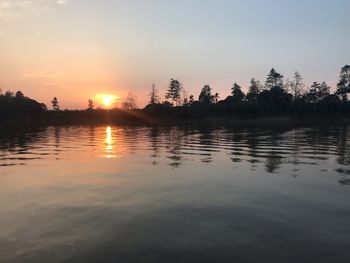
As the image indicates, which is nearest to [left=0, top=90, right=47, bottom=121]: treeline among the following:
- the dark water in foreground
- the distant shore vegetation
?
the distant shore vegetation

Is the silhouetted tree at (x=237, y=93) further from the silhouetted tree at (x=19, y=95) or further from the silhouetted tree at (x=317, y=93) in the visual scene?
the silhouetted tree at (x=19, y=95)

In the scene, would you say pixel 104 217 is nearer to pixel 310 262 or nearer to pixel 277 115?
pixel 310 262

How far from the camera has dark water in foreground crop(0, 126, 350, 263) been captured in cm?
1093

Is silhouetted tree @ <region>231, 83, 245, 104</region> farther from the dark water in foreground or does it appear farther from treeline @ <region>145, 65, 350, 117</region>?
the dark water in foreground

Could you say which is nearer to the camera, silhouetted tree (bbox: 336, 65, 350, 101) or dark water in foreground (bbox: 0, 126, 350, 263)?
dark water in foreground (bbox: 0, 126, 350, 263)

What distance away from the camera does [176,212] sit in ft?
49.9

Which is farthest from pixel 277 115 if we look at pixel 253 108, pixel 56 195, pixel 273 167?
pixel 56 195

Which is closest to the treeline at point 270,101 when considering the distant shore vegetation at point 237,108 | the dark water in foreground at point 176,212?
the distant shore vegetation at point 237,108

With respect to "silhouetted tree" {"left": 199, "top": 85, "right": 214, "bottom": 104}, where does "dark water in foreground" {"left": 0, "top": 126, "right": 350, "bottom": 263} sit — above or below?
below

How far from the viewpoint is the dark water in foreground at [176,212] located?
1093 centimetres

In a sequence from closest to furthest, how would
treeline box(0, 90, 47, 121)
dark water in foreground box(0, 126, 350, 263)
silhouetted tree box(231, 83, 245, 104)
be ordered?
dark water in foreground box(0, 126, 350, 263)
treeline box(0, 90, 47, 121)
silhouetted tree box(231, 83, 245, 104)

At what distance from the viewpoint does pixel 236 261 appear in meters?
10.2

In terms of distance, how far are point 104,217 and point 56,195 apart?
5.02m

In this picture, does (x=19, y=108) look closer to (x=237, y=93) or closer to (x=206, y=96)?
(x=206, y=96)
